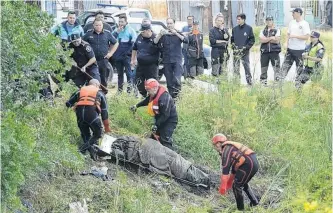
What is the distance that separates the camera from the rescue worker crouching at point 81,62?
12.1 metres

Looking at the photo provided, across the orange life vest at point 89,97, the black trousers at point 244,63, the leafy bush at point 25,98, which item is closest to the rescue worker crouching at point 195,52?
the black trousers at point 244,63

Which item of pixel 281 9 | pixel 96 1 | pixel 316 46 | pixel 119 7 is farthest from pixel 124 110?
pixel 281 9

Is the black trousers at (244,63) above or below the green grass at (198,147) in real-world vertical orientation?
above

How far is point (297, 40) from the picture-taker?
14.6 meters

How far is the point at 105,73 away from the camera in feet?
43.5

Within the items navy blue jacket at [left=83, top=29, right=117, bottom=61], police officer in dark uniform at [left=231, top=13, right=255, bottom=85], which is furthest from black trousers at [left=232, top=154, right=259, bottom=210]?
police officer in dark uniform at [left=231, top=13, right=255, bottom=85]

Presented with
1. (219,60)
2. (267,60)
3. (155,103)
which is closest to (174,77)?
(219,60)

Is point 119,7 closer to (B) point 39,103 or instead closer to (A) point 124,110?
(A) point 124,110

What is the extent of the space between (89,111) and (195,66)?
5423 mm

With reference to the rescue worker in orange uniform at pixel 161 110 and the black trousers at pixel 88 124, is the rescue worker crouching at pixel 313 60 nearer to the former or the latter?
the rescue worker in orange uniform at pixel 161 110

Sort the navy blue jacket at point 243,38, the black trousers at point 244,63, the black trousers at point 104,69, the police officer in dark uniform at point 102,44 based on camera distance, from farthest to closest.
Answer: the navy blue jacket at point 243,38 → the black trousers at point 244,63 → the black trousers at point 104,69 → the police officer in dark uniform at point 102,44

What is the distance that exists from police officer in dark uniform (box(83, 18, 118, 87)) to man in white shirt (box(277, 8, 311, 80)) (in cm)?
370

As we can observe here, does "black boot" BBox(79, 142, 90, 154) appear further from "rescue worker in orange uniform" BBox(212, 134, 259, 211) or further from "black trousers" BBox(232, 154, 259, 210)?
"black trousers" BBox(232, 154, 259, 210)

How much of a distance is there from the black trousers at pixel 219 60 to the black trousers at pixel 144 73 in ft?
5.07
